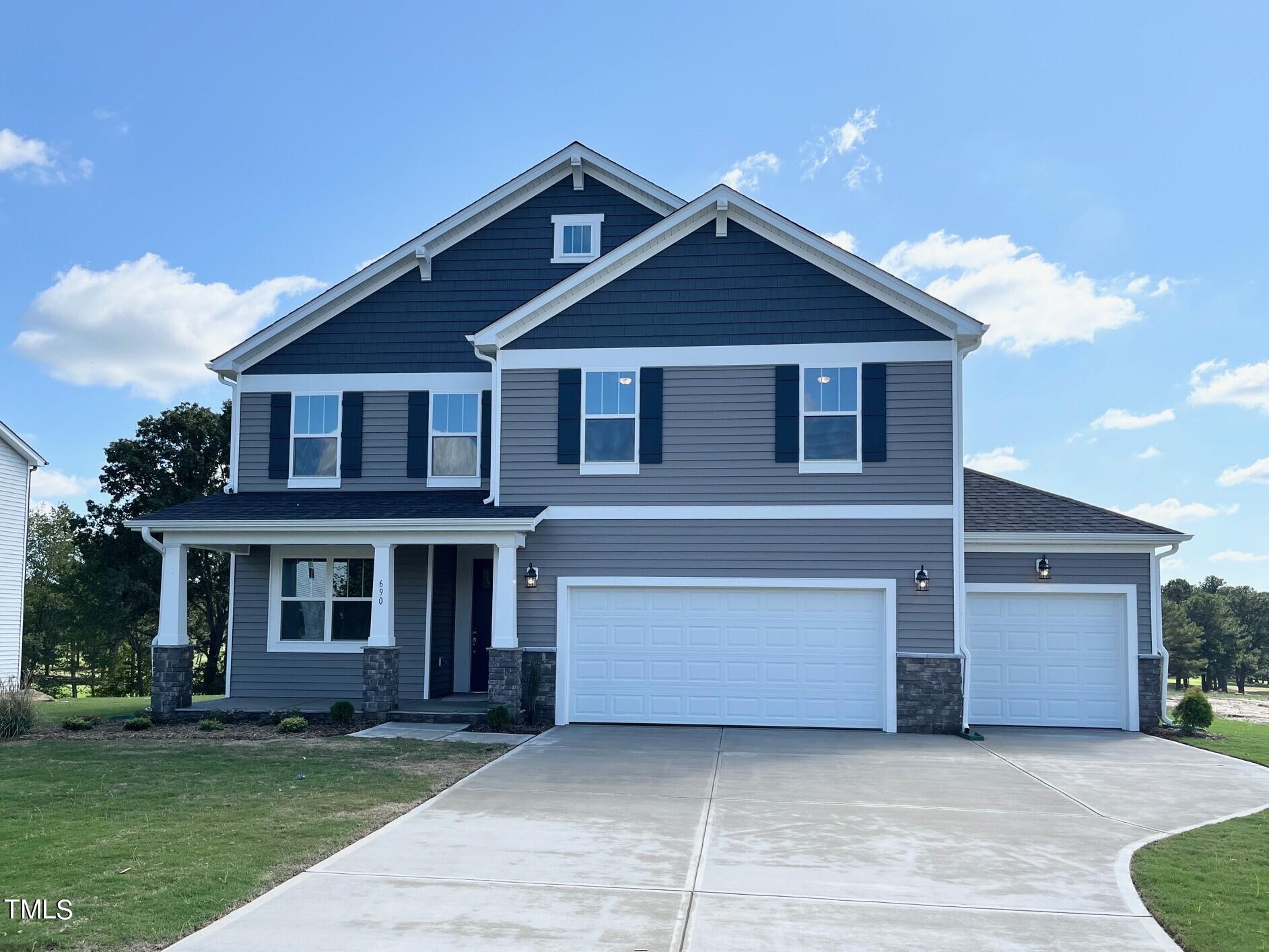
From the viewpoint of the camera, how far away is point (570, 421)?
48.6 feet

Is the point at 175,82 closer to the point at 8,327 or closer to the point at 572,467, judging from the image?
the point at 572,467

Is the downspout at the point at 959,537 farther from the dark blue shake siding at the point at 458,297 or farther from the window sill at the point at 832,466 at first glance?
the dark blue shake siding at the point at 458,297

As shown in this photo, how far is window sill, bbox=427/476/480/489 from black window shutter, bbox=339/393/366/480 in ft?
4.03

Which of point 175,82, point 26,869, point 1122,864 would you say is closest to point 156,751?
point 26,869

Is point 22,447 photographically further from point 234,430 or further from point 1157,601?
point 1157,601

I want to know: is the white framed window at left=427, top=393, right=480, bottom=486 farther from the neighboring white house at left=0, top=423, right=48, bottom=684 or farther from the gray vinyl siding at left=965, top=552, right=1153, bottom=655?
the neighboring white house at left=0, top=423, right=48, bottom=684

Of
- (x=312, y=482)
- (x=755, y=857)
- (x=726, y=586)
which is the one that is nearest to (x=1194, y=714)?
(x=726, y=586)

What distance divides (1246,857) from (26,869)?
326 inches

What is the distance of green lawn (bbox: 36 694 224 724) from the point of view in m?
15.5

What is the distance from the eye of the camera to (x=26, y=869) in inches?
252

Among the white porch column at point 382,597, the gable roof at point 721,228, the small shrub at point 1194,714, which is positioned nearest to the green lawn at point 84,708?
the white porch column at point 382,597

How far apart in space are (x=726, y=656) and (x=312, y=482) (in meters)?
7.23

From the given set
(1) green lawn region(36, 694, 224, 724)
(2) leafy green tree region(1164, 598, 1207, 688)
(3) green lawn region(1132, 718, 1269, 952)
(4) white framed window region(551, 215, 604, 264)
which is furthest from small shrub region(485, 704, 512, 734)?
(2) leafy green tree region(1164, 598, 1207, 688)

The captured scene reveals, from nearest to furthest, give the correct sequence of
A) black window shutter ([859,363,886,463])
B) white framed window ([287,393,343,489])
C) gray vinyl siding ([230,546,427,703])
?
black window shutter ([859,363,886,463]), gray vinyl siding ([230,546,427,703]), white framed window ([287,393,343,489])
